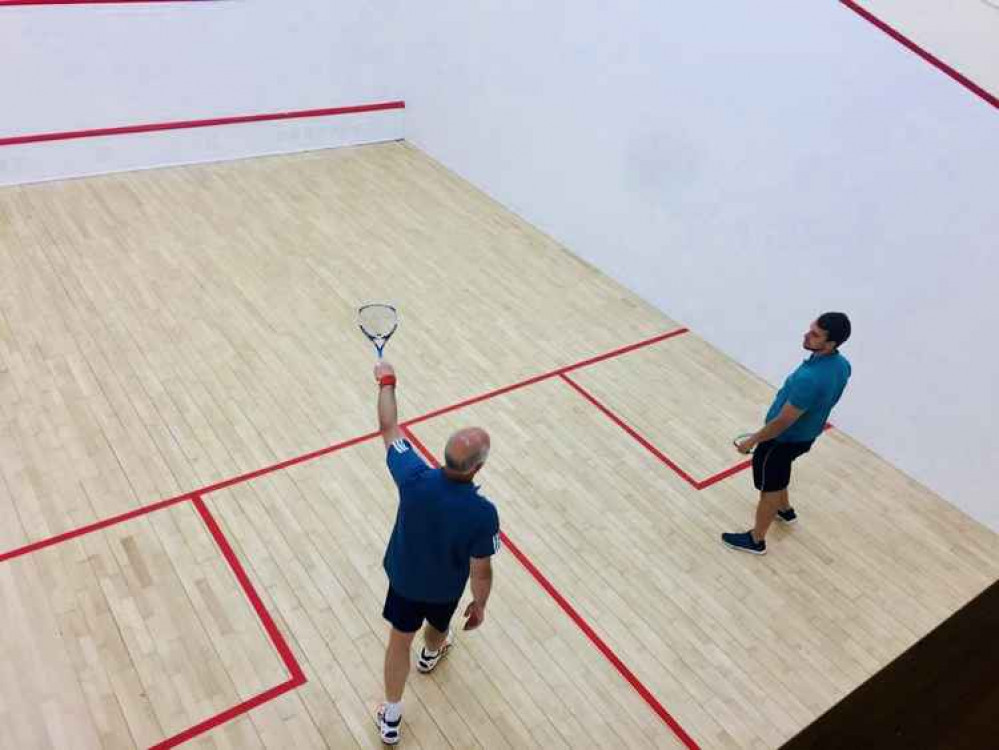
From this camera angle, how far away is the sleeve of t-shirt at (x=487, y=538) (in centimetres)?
200

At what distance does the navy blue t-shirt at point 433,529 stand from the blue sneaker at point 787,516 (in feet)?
6.26

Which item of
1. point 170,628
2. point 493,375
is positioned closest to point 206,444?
point 170,628

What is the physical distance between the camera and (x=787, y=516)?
3.55 metres

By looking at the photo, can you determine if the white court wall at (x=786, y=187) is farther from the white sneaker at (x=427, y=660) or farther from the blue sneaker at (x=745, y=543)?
the white sneaker at (x=427, y=660)

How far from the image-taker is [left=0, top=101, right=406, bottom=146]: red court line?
5.50 meters

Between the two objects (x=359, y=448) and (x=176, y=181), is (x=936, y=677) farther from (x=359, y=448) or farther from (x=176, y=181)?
(x=176, y=181)

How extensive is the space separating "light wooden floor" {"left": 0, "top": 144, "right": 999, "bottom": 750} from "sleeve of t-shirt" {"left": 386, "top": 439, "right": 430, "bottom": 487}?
0.97 meters

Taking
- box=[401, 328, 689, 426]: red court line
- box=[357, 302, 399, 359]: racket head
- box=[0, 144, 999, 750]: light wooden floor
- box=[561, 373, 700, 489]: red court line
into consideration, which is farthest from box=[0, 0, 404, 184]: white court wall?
box=[561, 373, 700, 489]: red court line

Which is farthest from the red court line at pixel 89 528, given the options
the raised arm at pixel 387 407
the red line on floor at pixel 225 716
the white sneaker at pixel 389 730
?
the raised arm at pixel 387 407

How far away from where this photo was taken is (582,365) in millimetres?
4477

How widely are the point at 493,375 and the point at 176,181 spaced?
3.12 meters

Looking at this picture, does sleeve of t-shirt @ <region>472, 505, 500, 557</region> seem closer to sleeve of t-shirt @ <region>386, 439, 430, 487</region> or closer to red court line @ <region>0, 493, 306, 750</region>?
sleeve of t-shirt @ <region>386, 439, 430, 487</region>

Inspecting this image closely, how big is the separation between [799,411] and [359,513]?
5.62ft

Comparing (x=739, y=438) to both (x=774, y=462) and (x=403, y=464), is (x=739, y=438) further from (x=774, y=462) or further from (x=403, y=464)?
(x=403, y=464)
